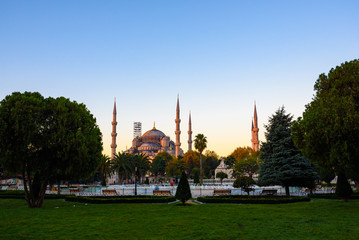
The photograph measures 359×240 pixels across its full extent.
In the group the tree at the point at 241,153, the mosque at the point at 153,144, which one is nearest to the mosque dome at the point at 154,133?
the mosque at the point at 153,144

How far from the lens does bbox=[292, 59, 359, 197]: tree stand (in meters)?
18.9

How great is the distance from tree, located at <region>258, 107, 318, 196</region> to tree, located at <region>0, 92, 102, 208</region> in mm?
15781

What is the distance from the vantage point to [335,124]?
61.5ft

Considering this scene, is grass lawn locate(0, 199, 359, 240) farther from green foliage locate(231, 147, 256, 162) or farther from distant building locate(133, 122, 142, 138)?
distant building locate(133, 122, 142, 138)

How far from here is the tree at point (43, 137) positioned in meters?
20.8

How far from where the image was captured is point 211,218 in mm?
16750

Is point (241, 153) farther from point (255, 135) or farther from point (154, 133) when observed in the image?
point (154, 133)

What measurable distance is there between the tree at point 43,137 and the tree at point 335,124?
1451cm

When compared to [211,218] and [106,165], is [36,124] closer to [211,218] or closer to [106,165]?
[211,218]

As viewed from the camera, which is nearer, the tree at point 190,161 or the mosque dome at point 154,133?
the tree at point 190,161

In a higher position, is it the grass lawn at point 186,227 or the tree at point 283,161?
the tree at point 283,161

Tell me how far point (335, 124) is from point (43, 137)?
18061 mm

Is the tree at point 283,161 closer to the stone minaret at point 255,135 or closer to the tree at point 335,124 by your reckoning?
the tree at point 335,124

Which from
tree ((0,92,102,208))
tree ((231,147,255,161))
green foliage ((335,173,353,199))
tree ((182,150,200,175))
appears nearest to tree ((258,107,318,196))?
green foliage ((335,173,353,199))
